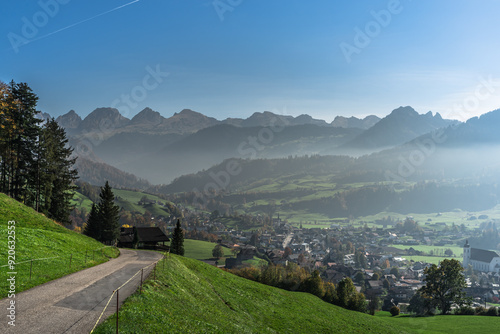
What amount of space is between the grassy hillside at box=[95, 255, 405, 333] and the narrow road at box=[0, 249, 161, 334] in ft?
5.85

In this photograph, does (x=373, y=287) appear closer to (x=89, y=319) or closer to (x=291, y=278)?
(x=291, y=278)

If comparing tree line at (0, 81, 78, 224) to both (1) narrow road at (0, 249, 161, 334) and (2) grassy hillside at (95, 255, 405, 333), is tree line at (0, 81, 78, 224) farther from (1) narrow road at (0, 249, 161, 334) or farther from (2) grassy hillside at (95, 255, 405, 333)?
(1) narrow road at (0, 249, 161, 334)

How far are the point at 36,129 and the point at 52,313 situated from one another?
2176 inches

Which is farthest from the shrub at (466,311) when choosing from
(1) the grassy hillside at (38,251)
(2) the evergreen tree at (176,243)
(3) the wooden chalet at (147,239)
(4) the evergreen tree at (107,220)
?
(4) the evergreen tree at (107,220)

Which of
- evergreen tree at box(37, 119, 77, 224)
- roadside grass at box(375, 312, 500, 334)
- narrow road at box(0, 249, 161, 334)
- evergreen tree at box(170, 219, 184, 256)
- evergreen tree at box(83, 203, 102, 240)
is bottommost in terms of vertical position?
roadside grass at box(375, 312, 500, 334)

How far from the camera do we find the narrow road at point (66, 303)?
60.0ft

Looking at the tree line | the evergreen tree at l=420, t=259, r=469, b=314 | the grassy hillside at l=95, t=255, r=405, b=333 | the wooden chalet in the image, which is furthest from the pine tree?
the evergreen tree at l=420, t=259, r=469, b=314

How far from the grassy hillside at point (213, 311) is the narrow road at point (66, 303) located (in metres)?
1.78

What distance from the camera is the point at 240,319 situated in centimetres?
3142

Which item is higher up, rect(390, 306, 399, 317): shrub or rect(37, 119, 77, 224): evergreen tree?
rect(37, 119, 77, 224): evergreen tree

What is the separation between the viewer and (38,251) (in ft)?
112

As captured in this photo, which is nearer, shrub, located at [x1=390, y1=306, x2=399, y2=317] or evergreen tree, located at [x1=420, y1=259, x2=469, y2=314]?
evergreen tree, located at [x1=420, y1=259, x2=469, y2=314]

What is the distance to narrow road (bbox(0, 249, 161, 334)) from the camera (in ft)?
60.0

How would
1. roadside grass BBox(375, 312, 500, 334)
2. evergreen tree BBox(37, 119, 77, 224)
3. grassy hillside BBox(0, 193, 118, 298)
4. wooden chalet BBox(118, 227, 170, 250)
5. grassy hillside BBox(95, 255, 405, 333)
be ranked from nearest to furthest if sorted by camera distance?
grassy hillside BBox(95, 255, 405, 333) < grassy hillside BBox(0, 193, 118, 298) < roadside grass BBox(375, 312, 500, 334) < evergreen tree BBox(37, 119, 77, 224) < wooden chalet BBox(118, 227, 170, 250)
